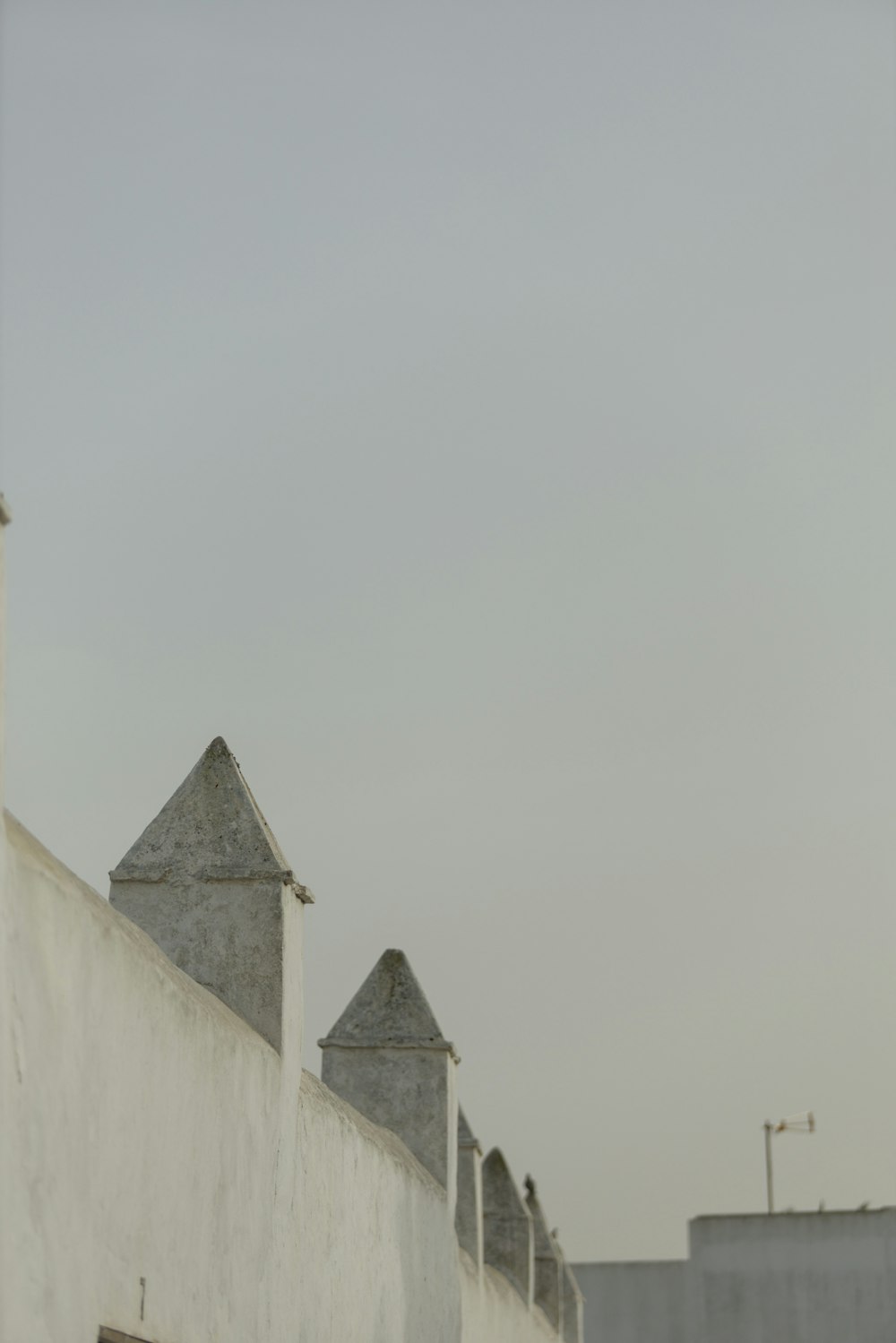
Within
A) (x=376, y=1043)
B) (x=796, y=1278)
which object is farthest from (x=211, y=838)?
(x=796, y=1278)

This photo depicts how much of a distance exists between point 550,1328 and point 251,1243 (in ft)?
45.4

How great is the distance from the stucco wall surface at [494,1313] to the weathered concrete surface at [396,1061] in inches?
60.2

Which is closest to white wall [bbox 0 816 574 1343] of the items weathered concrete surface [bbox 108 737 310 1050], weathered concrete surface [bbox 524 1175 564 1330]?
weathered concrete surface [bbox 108 737 310 1050]

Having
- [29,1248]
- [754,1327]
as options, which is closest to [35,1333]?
[29,1248]

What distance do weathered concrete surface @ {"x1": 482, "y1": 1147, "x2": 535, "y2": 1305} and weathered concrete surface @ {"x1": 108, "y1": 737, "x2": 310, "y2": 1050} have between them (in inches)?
423

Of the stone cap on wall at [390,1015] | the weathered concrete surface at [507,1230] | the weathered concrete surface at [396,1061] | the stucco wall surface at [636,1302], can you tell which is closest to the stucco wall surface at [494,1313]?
the weathered concrete surface at [507,1230]

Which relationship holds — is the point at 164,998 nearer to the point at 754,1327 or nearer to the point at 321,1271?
the point at 321,1271

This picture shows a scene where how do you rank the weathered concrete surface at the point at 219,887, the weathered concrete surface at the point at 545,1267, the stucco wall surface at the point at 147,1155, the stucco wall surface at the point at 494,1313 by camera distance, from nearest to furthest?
the stucco wall surface at the point at 147,1155
the weathered concrete surface at the point at 219,887
the stucco wall surface at the point at 494,1313
the weathered concrete surface at the point at 545,1267

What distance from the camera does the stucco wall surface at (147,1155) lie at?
5.46 metres

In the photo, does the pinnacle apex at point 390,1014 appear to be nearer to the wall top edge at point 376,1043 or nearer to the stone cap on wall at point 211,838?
the wall top edge at point 376,1043

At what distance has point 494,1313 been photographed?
16156 mm

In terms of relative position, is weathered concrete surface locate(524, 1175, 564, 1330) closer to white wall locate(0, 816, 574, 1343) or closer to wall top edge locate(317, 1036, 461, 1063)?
wall top edge locate(317, 1036, 461, 1063)

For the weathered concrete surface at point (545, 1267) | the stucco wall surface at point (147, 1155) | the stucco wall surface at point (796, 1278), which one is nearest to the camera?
the stucco wall surface at point (147, 1155)

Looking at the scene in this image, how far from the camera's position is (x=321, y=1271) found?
9430 mm
